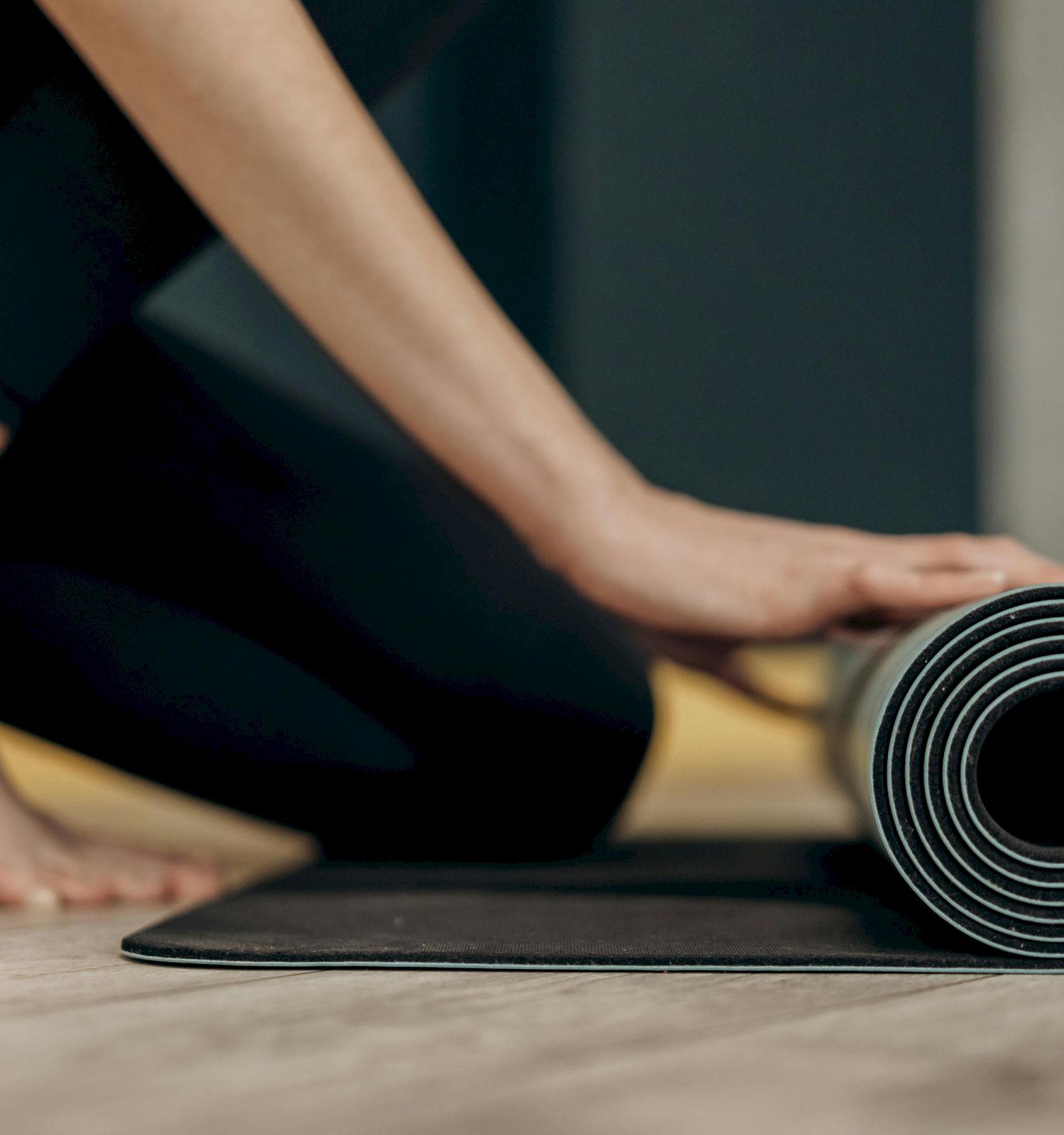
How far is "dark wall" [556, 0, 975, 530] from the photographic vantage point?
4.16 m

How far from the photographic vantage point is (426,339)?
2.87ft

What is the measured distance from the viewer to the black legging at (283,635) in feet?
3.54

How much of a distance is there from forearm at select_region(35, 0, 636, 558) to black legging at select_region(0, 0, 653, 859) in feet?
0.80

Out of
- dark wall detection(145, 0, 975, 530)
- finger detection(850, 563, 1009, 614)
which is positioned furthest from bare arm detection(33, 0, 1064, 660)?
dark wall detection(145, 0, 975, 530)

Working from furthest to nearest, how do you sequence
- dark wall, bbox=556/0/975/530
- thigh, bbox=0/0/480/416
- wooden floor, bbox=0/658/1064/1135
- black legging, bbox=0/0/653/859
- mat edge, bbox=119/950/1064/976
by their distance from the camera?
dark wall, bbox=556/0/975/530, black legging, bbox=0/0/653/859, thigh, bbox=0/0/480/416, mat edge, bbox=119/950/1064/976, wooden floor, bbox=0/658/1064/1135

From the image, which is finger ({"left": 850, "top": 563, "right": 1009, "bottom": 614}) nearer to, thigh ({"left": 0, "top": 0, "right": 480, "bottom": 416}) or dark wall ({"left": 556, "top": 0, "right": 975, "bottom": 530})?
thigh ({"left": 0, "top": 0, "right": 480, "bottom": 416})

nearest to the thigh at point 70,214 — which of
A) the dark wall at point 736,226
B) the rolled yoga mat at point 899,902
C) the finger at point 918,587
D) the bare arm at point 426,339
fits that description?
the bare arm at point 426,339

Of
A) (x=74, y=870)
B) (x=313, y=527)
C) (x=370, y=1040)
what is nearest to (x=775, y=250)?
(x=313, y=527)

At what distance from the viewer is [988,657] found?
71 cm

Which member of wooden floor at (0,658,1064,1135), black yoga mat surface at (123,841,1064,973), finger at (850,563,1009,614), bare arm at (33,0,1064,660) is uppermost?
bare arm at (33,0,1064,660)

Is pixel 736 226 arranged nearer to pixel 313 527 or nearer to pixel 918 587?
pixel 313 527

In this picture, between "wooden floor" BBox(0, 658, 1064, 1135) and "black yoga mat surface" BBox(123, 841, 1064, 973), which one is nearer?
"wooden floor" BBox(0, 658, 1064, 1135)

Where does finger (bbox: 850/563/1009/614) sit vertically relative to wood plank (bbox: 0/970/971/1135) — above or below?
above

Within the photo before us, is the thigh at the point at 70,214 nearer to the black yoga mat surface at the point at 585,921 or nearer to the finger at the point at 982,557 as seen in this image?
the black yoga mat surface at the point at 585,921
